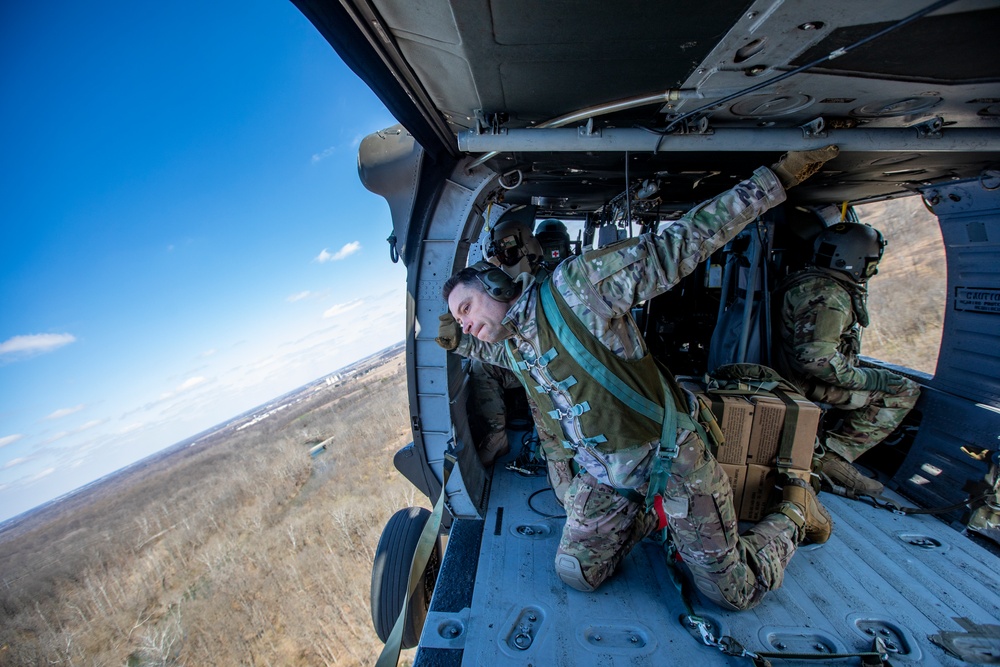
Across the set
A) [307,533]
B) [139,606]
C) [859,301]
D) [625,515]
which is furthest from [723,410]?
[139,606]

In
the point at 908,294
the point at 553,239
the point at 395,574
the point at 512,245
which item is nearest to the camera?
the point at 395,574

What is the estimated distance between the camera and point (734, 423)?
229 centimetres

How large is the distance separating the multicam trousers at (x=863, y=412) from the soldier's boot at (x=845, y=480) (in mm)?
226

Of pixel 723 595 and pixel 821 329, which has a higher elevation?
pixel 821 329

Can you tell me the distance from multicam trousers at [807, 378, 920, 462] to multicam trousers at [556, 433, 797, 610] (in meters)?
→ 1.40

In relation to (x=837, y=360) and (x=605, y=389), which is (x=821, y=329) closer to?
(x=837, y=360)

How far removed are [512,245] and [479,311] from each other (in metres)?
1.82

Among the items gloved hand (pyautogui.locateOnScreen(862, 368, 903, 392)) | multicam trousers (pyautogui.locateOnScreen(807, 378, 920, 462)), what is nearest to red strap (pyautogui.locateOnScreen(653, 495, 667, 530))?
multicam trousers (pyautogui.locateOnScreen(807, 378, 920, 462))

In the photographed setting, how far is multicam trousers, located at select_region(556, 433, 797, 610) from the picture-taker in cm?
185

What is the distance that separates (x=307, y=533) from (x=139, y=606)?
4500mm

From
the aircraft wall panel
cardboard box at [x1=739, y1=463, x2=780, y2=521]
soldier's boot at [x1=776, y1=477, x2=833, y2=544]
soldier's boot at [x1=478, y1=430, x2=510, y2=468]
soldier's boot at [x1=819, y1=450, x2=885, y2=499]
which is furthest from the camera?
soldier's boot at [x1=478, y1=430, x2=510, y2=468]

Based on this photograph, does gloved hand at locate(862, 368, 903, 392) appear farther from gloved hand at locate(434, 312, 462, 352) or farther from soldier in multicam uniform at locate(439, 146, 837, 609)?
gloved hand at locate(434, 312, 462, 352)

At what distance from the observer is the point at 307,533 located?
13.9m

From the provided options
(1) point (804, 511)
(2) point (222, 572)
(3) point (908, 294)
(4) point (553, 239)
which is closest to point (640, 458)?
(1) point (804, 511)
